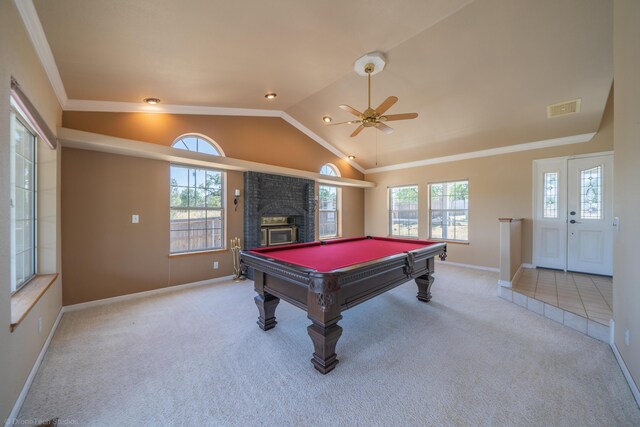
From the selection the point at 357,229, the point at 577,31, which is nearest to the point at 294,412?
the point at 577,31

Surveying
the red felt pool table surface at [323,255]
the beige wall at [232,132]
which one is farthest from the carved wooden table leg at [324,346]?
the beige wall at [232,132]

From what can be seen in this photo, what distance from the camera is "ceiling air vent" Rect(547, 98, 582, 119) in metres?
3.58

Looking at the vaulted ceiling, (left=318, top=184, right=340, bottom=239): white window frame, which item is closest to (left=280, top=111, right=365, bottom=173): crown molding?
(left=318, top=184, right=340, bottom=239): white window frame

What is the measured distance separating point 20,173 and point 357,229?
6.40 metres

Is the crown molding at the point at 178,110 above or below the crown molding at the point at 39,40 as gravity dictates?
above

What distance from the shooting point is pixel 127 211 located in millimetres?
3553

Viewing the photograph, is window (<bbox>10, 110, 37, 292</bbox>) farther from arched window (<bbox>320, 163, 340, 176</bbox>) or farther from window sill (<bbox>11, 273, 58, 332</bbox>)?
arched window (<bbox>320, 163, 340, 176</bbox>)

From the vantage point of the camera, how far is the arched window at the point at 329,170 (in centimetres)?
628

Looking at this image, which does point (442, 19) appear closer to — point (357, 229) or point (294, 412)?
point (294, 412)

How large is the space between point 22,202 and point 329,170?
5290 mm

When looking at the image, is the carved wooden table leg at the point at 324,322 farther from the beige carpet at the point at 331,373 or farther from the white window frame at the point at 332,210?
the white window frame at the point at 332,210

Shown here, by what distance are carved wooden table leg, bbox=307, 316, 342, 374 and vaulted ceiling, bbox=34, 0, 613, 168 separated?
276cm

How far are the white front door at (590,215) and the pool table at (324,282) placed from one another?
3362 millimetres

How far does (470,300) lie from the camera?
11.5 feet
